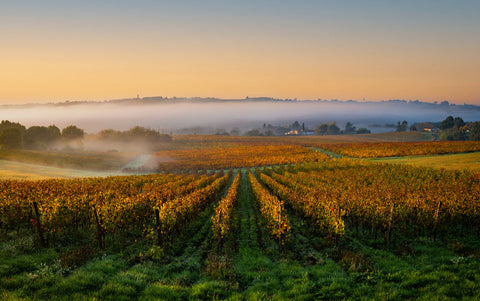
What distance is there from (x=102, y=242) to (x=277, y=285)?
1063 centimetres

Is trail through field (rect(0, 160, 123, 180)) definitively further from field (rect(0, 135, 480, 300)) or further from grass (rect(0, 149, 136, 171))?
field (rect(0, 135, 480, 300))

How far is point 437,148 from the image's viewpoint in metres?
71.8

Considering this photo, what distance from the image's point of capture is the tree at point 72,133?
132m

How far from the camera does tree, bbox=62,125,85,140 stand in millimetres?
132400

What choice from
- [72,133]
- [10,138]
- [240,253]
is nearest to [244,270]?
[240,253]

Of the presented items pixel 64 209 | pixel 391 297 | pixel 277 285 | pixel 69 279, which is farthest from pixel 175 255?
pixel 391 297

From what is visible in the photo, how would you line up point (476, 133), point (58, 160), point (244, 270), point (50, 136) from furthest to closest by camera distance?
point (476, 133)
point (50, 136)
point (58, 160)
point (244, 270)

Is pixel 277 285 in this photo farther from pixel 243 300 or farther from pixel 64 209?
pixel 64 209

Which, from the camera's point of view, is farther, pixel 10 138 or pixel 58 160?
pixel 10 138

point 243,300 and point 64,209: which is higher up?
point 64,209

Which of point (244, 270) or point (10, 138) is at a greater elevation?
point (10, 138)

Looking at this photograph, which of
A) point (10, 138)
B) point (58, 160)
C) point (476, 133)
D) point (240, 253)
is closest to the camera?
point (240, 253)

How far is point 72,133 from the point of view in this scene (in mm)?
135000

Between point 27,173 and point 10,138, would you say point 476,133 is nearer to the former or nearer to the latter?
point 27,173
